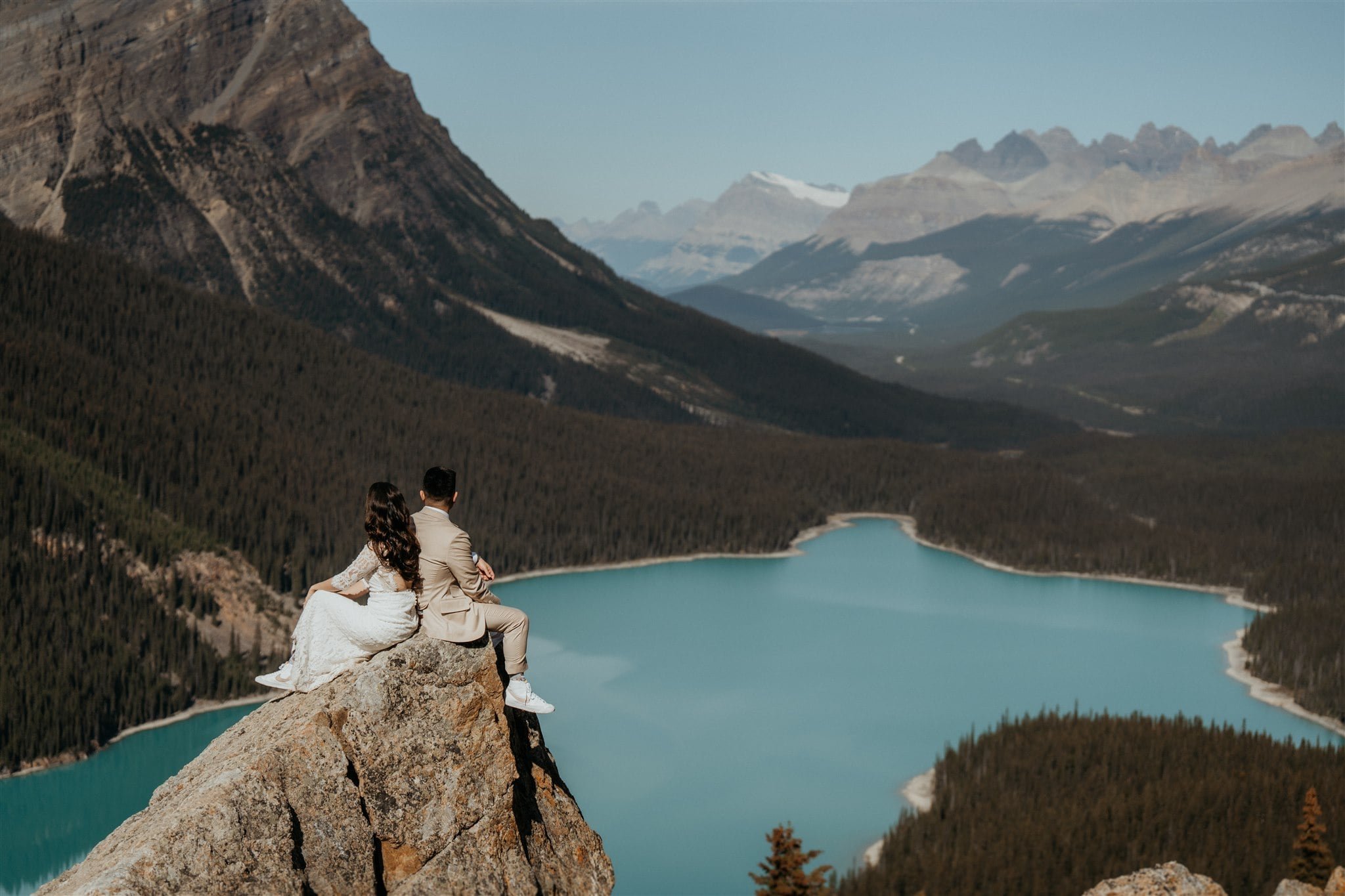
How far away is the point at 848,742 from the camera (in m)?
84.4

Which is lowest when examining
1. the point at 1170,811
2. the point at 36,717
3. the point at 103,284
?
the point at 36,717

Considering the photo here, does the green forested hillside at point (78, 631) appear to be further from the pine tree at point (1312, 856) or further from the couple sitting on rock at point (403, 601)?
the couple sitting on rock at point (403, 601)

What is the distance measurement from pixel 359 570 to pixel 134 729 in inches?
2854

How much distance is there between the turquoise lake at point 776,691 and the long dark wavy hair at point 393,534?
48144 millimetres

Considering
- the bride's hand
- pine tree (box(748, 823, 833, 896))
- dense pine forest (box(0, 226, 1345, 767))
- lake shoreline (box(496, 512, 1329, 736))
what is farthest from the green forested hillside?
the bride's hand

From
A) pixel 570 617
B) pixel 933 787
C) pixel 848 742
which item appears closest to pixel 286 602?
pixel 570 617

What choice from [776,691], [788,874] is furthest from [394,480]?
[788,874]

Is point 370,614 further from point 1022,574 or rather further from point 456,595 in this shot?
point 1022,574

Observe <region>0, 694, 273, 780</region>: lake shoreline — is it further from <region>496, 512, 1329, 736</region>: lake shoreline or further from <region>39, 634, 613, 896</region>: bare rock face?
<region>39, 634, 613, 896</region>: bare rock face

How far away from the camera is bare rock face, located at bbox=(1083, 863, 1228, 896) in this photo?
84.5ft

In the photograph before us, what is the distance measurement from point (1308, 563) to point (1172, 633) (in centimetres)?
2548

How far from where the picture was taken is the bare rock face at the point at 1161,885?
84.5 ft

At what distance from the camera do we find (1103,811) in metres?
62.2

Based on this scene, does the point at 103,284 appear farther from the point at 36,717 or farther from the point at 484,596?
the point at 484,596
